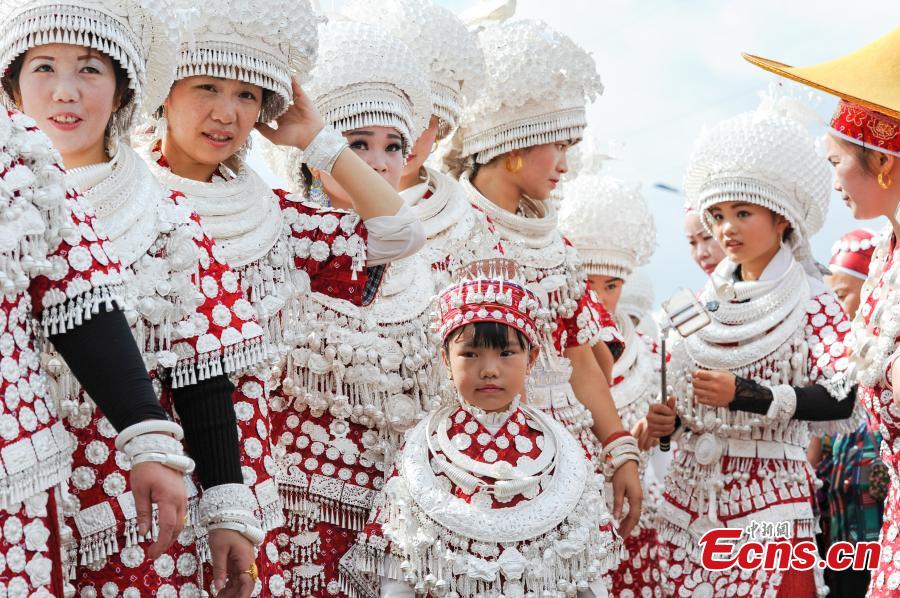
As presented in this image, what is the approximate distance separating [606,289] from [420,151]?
1.97 m

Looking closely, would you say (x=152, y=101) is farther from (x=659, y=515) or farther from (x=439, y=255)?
(x=659, y=515)

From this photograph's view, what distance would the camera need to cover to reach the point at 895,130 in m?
3.73

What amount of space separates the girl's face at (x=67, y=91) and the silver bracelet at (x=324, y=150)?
0.76 meters

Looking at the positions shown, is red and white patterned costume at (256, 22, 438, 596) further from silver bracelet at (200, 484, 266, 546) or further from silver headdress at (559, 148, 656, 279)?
silver headdress at (559, 148, 656, 279)

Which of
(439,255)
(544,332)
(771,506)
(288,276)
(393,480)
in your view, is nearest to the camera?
(288,276)

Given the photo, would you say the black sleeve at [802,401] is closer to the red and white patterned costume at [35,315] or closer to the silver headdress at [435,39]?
the silver headdress at [435,39]

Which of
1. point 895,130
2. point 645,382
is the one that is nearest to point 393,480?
point 895,130

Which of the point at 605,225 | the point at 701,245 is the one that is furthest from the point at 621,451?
the point at 701,245

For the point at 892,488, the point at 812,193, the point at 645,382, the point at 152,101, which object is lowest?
the point at 892,488

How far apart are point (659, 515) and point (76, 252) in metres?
3.49

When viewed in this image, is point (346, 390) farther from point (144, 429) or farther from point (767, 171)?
point (767, 171)

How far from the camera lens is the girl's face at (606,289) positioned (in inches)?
244

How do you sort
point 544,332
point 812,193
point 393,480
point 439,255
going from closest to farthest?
point 393,480 < point 439,255 < point 544,332 < point 812,193

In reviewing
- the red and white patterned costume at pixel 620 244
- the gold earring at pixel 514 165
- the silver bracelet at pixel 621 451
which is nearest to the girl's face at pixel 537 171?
the gold earring at pixel 514 165
